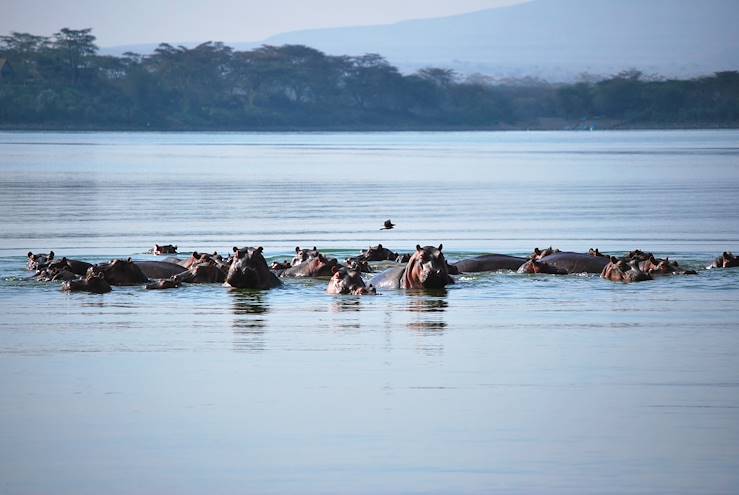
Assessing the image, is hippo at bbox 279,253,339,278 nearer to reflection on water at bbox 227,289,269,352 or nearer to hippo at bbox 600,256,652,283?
reflection on water at bbox 227,289,269,352

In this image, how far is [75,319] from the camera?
681 inches

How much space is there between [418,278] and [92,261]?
6.87 meters

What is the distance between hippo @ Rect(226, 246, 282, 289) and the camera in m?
20.2

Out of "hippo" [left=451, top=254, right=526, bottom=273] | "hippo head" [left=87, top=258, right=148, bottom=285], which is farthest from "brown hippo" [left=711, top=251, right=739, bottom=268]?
"hippo head" [left=87, top=258, right=148, bottom=285]

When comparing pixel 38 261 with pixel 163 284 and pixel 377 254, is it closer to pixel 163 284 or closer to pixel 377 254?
pixel 163 284

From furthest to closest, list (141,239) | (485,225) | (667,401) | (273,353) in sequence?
(485,225)
(141,239)
(273,353)
(667,401)

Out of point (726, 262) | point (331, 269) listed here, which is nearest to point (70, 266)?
point (331, 269)

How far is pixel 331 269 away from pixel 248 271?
6.46 feet

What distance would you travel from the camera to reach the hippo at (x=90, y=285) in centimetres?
1992

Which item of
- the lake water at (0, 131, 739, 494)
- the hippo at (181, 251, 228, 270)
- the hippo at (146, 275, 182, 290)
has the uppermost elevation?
the hippo at (181, 251, 228, 270)

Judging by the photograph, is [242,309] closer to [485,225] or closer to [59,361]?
[59,361]

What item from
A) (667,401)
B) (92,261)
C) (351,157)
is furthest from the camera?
(351,157)

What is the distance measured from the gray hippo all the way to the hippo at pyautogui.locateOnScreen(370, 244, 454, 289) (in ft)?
5.64

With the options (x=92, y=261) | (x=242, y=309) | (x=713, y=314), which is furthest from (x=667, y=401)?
(x=92, y=261)
